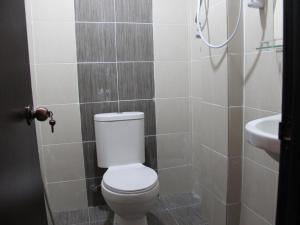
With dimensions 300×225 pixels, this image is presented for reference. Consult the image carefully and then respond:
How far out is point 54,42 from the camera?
2064 millimetres

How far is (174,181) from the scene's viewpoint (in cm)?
247

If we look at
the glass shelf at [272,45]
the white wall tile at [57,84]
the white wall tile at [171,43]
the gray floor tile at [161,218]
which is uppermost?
the white wall tile at [171,43]

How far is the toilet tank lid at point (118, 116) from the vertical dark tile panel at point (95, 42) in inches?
17.2

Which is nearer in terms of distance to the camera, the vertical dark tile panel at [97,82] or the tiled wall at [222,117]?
the tiled wall at [222,117]

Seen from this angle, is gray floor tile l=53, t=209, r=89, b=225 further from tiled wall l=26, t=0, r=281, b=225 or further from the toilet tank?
the toilet tank

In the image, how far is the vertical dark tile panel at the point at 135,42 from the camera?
2184mm

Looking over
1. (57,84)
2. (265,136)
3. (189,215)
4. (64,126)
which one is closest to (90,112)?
(64,126)

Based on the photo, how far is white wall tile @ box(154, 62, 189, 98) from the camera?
2297 millimetres

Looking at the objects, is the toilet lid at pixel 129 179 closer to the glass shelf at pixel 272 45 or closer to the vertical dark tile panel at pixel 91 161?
the vertical dark tile panel at pixel 91 161

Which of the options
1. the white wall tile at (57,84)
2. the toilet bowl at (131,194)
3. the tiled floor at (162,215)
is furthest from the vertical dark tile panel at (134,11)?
the tiled floor at (162,215)

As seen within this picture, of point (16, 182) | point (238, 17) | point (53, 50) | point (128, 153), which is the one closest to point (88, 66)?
point (53, 50)

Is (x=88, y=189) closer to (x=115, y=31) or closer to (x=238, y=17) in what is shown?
(x=115, y=31)

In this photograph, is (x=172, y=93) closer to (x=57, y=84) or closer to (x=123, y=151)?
(x=123, y=151)

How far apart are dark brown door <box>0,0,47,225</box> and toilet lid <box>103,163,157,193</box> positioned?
0.63 m
